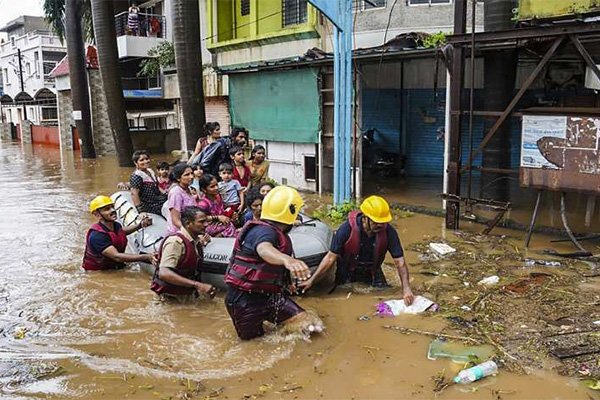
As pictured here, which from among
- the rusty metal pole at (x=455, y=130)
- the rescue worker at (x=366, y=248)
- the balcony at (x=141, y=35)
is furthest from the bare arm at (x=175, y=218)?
the balcony at (x=141, y=35)

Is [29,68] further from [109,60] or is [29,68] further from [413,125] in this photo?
[413,125]

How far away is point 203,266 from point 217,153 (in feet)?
9.18

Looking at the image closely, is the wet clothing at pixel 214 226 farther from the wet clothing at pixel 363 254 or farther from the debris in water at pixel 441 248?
the debris in water at pixel 441 248

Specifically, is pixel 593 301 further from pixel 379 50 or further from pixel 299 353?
pixel 379 50

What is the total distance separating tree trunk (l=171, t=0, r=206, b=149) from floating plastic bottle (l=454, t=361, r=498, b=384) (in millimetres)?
9557

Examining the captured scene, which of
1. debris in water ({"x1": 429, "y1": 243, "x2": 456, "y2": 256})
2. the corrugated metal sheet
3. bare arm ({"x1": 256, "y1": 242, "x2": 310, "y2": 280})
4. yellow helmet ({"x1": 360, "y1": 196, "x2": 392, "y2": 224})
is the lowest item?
debris in water ({"x1": 429, "y1": 243, "x2": 456, "y2": 256})

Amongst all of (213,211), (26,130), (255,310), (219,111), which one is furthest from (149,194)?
(26,130)

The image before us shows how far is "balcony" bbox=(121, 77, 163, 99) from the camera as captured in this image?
77.8 ft

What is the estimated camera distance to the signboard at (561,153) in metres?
7.22

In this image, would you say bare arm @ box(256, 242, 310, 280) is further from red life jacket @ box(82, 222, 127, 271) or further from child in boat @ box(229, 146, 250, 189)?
child in boat @ box(229, 146, 250, 189)

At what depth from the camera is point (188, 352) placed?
5.02 m

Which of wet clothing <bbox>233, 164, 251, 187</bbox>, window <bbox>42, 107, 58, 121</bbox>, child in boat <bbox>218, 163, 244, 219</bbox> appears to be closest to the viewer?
child in boat <bbox>218, 163, 244, 219</bbox>

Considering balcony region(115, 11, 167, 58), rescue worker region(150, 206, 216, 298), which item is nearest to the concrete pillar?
balcony region(115, 11, 167, 58)

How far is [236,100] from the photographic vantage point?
14.6 m
